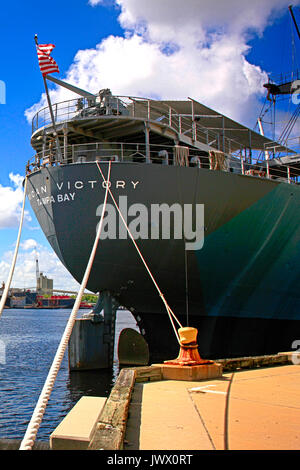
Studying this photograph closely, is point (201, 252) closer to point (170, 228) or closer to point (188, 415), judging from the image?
point (170, 228)

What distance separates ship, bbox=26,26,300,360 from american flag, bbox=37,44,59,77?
4.13 ft

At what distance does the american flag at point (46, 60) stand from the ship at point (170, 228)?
1257mm

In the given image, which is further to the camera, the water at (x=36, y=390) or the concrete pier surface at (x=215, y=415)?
the water at (x=36, y=390)

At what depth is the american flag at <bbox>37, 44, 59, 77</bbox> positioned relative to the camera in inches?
586

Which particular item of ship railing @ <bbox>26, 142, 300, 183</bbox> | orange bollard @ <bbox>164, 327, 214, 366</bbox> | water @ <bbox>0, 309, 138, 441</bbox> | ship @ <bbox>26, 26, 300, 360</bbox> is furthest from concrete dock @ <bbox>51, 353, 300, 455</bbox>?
ship railing @ <bbox>26, 142, 300, 183</bbox>

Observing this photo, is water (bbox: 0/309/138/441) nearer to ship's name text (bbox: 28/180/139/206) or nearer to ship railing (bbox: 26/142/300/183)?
ship's name text (bbox: 28/180/139/206)

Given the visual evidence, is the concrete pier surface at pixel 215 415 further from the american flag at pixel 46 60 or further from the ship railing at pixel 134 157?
the american flag at pixel 46 60

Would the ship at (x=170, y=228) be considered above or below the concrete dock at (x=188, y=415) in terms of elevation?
above

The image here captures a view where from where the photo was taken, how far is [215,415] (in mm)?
5375

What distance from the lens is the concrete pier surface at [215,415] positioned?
14.1ft

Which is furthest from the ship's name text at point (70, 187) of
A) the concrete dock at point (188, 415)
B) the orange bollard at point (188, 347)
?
the concrete dock at point (188, 415)

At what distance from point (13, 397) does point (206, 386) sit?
1042 centimetres

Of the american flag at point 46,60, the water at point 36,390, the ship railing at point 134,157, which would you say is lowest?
the water at point 36,390
